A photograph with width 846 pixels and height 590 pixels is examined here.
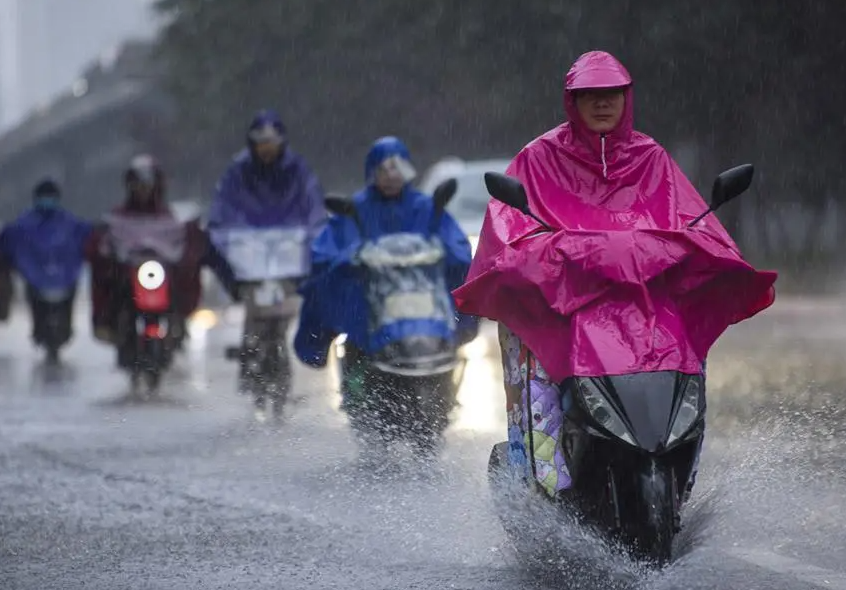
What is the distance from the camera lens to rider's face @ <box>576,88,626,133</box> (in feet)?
20.4

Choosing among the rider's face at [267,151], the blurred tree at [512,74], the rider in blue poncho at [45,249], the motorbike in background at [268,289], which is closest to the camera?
the motorbike in background at [268,289]

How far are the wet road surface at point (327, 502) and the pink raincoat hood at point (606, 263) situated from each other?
0.64 metres

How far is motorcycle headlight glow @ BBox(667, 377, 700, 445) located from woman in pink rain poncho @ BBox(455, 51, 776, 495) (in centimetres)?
6

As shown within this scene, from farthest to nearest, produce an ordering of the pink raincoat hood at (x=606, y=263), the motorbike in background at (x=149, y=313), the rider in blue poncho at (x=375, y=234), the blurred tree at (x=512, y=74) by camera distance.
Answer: the blurred tree at (x=512, y=74) < the motorbike in background at (x=149, y=313) < the rider in blue poncho at (x=375, y=234) < the pink raincoat hood at (x=606, y=263)

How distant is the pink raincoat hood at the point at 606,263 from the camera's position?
570 centimetres

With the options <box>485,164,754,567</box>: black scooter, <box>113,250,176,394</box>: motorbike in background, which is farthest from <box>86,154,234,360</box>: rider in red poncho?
<box>485,164,754,567</box>: black scooter

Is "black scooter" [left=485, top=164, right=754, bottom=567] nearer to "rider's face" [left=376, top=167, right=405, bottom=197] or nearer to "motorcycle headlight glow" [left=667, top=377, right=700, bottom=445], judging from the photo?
"motorcycle headlight glow" [left=667, top=377, right=700, bottom=445]

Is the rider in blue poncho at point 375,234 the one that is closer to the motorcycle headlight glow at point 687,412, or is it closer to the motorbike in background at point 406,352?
the motorbike in background at point 406,352

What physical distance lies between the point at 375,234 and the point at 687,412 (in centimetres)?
426

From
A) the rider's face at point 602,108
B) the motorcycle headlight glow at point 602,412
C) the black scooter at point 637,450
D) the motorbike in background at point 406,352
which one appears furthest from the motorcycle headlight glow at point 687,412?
the motorbike in background at point 406,352

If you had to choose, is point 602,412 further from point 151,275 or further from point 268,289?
point 151,275

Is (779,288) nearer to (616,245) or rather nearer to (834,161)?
(834,161)

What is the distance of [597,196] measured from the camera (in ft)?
20.4

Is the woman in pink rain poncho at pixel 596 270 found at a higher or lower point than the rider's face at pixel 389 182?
lower
